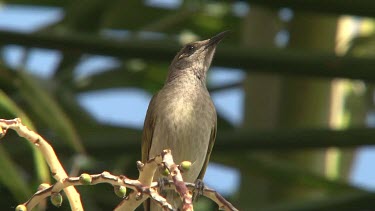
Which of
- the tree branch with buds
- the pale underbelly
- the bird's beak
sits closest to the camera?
the tree branch with buds

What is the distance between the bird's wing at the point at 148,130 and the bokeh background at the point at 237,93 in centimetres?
11

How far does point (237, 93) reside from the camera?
561 centimetres

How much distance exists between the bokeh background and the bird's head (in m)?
0.18

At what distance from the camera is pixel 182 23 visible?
545 centimetres

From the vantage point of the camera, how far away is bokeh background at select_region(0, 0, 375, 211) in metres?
3.75

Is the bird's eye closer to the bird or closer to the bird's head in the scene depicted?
the bird's head

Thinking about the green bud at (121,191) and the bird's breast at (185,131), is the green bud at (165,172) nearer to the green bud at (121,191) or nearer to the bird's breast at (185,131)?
the green bud at (121,191)

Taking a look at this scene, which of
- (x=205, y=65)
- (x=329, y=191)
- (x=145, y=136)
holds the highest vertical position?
(x=205, y=65)

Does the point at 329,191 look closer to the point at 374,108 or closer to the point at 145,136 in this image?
the point at 145,136

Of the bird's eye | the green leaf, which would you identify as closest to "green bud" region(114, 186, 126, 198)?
the green leaf

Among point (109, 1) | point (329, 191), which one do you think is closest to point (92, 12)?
point (109, 1)

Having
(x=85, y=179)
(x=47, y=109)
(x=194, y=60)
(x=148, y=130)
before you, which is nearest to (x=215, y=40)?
(x=194, y=60)

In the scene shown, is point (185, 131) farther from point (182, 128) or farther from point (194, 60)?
point (194, 60)

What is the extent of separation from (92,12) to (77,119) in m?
0.62
